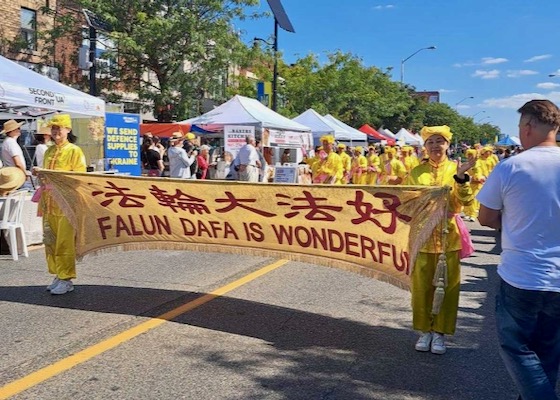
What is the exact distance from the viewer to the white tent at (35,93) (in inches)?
384

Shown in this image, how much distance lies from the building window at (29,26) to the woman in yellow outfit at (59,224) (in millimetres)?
19593

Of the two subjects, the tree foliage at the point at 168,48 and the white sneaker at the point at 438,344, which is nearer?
the white sneaker at the point at 438,344

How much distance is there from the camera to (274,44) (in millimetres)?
24844

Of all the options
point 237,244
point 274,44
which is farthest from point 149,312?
point 274,44

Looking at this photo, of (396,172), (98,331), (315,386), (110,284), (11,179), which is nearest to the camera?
(315,386)

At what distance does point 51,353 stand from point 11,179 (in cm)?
462

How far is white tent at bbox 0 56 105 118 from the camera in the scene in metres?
9.75

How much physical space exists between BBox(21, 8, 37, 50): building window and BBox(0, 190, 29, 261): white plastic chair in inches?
683

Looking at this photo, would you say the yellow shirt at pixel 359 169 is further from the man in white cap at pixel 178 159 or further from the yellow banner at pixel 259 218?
the yellow banner at pixel 259 218

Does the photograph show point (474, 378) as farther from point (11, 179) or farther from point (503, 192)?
point (11, 179)

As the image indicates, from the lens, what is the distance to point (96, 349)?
170 inches

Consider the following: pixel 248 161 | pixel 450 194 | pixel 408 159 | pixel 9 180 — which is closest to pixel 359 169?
pixel 408 159

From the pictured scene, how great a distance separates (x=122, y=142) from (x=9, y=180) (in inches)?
301

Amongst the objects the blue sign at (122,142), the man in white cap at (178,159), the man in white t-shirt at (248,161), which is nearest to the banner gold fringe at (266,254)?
the man in white cap at (178,159)
